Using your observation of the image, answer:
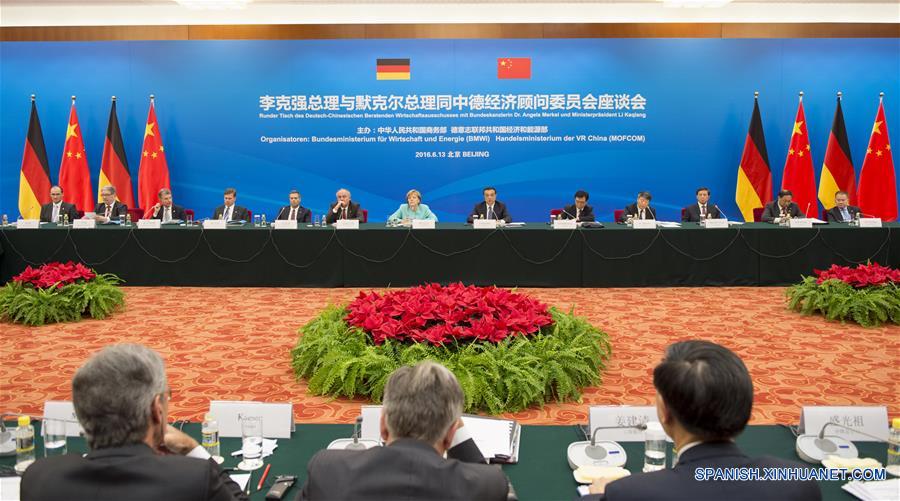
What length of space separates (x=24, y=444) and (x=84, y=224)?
5966 millimetres

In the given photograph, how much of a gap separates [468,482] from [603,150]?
8.53 meters

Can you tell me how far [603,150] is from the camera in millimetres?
9422

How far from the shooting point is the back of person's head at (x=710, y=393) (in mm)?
1287

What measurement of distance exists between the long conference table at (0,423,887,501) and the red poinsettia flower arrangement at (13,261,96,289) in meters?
4.24

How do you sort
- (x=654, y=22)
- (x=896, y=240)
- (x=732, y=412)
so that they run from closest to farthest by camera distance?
(x=732, y=412)
(x=896, y=240)
(x=654, y=22)

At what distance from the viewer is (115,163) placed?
924 centimetres

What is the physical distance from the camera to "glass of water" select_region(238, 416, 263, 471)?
1.94m

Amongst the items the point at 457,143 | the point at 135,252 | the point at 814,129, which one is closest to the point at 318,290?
the point at 135,252

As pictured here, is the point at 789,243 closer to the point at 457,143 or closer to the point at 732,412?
the point at 457,143

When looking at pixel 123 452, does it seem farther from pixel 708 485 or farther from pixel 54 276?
pixel 54 276

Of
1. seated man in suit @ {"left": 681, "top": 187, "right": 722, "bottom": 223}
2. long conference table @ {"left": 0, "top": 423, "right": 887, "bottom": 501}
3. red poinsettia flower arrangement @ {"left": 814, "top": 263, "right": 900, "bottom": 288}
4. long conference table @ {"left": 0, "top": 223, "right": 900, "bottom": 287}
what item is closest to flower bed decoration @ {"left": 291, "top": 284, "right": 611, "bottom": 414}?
long conference table @ {"left": 0, "top": 423, "right": 887, "bottom": 501}

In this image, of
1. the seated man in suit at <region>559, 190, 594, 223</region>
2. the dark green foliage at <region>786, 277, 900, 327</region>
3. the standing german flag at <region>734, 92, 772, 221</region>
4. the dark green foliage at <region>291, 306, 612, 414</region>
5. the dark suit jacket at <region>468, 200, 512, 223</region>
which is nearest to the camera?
the dark green foliage at <region>291, 306, 612, 414</region>

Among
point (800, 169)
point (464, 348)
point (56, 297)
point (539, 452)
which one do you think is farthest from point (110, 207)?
point (800, 169)

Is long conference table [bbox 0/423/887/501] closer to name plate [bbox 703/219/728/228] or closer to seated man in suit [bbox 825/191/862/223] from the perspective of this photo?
name plate [bbox 703/219/728/228]
